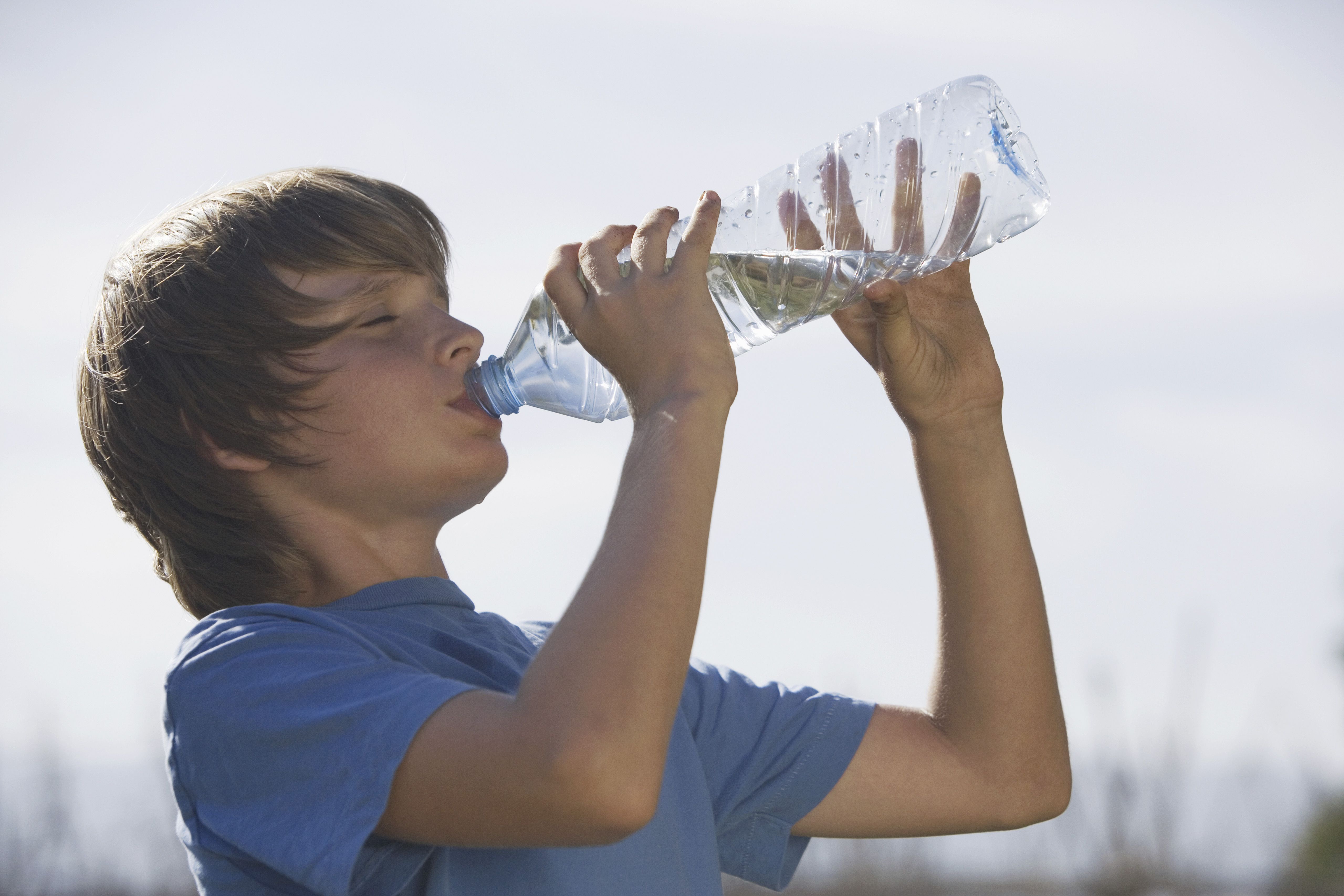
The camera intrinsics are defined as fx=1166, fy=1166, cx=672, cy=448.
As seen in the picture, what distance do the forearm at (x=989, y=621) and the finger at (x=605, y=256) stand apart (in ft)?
2.10

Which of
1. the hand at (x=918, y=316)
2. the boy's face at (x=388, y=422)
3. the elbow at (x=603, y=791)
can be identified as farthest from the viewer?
the hand at (x=918, y=316)

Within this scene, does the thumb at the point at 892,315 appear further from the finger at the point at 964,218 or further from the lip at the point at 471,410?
the lip at the point at 471,410

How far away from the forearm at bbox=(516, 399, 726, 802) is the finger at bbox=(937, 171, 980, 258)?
0.87 meters

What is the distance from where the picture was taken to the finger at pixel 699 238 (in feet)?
4.62

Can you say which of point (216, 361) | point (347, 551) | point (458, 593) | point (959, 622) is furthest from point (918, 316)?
point (216, 361)

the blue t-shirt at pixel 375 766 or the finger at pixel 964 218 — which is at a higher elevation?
the finger at pixel 964 218

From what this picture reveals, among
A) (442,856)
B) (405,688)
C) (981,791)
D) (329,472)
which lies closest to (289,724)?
(405,688)

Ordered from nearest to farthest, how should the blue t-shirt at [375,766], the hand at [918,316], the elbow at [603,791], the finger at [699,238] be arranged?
the elbow at [603,791] → the blue t-shirt at [375,766] → the finger at [699,238] → the hand at [918,316]

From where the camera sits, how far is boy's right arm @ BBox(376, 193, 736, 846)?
1.04m

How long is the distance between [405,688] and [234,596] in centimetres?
61

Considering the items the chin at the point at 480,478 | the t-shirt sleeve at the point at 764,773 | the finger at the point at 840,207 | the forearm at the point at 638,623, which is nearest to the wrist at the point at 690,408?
the forearm at the point at 638,623

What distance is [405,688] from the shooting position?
1161 millimetres

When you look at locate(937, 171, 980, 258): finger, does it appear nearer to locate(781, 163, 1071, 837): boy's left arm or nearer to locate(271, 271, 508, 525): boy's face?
locate(781, 163, 1071, 837): boy's left arm

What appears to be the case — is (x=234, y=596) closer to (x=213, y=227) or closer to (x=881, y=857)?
(x=213, y=227)
